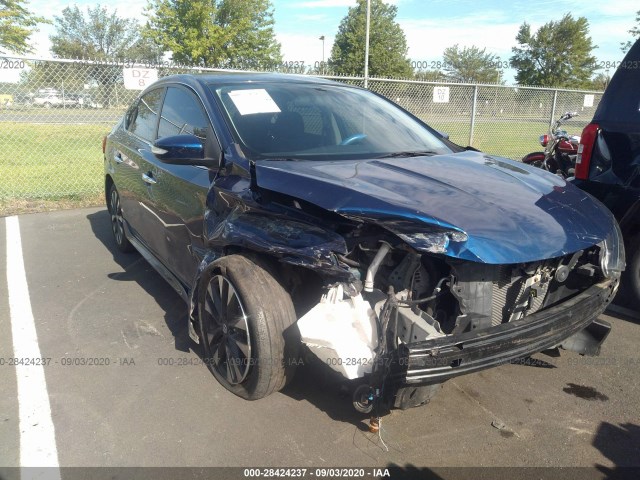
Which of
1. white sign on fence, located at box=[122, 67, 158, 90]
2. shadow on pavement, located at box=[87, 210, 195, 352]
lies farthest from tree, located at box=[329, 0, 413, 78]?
shadow on pavement, located at box=[87, 210, 195, 352]

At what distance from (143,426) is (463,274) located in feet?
5.90

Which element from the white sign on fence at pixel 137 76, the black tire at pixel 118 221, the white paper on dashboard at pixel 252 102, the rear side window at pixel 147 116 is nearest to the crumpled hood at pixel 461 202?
the white paper on dashboard at pixel 252 102

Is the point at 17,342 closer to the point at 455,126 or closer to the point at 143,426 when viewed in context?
the point at 143,426

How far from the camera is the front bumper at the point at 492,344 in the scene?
2135 millimetres

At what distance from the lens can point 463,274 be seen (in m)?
2.32

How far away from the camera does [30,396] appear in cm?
300

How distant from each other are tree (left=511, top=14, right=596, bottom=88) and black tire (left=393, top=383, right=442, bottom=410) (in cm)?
4171

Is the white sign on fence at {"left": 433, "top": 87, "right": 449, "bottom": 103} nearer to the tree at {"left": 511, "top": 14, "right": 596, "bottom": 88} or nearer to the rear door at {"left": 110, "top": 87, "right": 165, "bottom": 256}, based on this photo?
the rear door at {"left": 110, "top": 87, "right": 165, "bottom": 256}

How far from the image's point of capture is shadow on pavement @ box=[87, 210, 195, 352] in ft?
12.4

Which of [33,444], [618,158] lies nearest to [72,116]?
[33,444]

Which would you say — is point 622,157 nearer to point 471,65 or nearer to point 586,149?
point 586,149

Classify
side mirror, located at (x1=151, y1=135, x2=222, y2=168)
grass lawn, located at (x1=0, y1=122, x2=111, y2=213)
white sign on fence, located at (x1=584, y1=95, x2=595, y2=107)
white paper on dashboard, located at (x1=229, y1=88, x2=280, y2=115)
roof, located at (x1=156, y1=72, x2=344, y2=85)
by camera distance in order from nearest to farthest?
side mirror, located at (x1=151, y1=135, x2=222, y2=168) → white paper on dashboard, located at (x1=229, y1=88, x2=280, y2=115) → roof, located at (x1=156, y1=72, x2=344, y2=85) → grass lawn, located at (x1=0, y1=122, x2=111, y2=213) → white sign on fence, located at (x1=584, y1=95, x2=595, y2=107)

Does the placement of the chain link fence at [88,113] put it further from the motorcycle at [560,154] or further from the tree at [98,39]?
the tree at [98,39]

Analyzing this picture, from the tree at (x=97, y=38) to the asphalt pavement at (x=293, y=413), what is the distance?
45.9 metres
